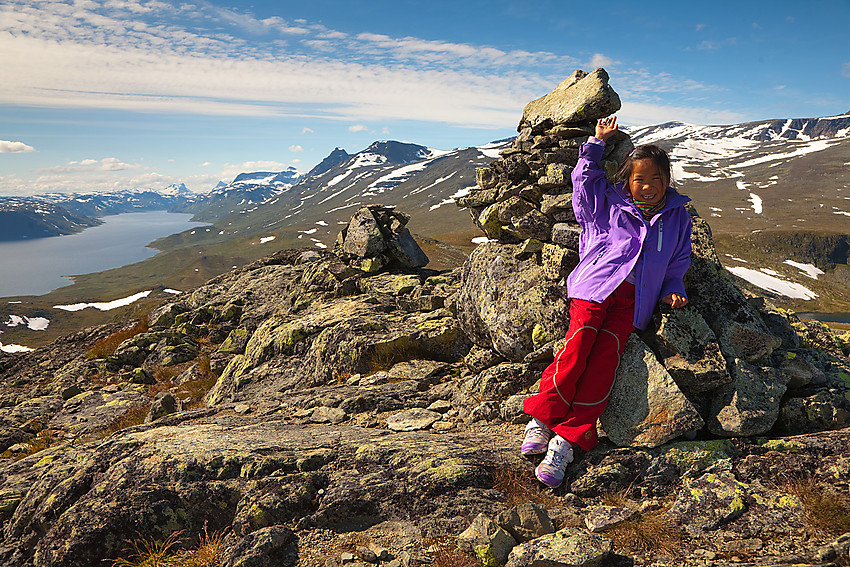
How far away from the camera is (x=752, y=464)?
23.7 ft

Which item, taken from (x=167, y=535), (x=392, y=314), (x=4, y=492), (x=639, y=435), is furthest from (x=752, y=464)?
(x=4, y=492)

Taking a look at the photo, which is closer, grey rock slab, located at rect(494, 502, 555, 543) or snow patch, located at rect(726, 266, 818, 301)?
grey rock slab, located at rect(494, 502, 555, 543)

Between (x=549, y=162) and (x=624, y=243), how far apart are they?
4922mm

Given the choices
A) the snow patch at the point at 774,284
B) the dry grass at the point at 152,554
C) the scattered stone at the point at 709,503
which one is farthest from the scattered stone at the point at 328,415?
the snow patch at the point at 774,284

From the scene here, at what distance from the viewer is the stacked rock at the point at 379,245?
26062 millimetres

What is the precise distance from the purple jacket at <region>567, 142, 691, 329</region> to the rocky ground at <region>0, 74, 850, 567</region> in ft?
2.74

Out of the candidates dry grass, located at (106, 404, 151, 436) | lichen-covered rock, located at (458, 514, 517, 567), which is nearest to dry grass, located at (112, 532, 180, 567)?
lichen-covered rock, located at (458, 514, 517, 567)

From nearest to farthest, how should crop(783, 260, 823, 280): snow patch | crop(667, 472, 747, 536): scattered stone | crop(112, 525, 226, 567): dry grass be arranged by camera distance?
crop(667, 472, 747, 536): scattered stone, crop(112, 525, 226, 567): dry grass, crop(783, 260, 823, 280): snow patch

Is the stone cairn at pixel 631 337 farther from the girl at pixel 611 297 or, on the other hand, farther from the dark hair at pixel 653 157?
the dark hair at pixel 653 157

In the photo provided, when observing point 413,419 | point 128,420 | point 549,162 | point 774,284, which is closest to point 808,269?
point 774,284

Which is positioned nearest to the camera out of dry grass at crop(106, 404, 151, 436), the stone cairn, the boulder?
the stone cairn

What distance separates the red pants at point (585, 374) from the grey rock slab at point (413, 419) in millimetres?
3529

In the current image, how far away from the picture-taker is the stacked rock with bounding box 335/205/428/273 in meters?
26.1

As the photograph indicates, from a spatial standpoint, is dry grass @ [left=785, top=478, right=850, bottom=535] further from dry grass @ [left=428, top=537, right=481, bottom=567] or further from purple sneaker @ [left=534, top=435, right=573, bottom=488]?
dry grass @ [left=428, top=537, right=481, bottom=567]
